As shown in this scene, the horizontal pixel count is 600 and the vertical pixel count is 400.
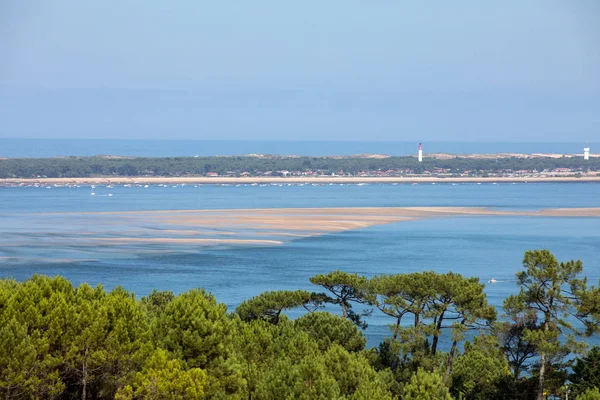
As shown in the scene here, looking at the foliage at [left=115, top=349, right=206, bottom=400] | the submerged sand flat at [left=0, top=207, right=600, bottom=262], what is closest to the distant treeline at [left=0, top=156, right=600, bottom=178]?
the submerged sand flat at [left=0, top=207, right=600, bottom=262]

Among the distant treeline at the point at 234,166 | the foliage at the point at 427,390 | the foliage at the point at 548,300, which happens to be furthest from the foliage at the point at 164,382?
the distant treeline at the point at 234,166

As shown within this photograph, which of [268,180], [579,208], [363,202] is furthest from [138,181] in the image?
[579,208]

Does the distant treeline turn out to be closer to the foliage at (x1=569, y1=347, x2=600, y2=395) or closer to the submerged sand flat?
the submerged sand flat

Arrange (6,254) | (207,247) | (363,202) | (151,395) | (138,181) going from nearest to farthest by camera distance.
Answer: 1. (151,395)
2. (6,254)
3. (207,247)
4. (363,202)
5. (138,181)

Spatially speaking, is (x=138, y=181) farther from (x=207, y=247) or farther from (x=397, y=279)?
(x=397, y=279)

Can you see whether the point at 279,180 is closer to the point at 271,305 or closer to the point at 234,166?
the point at 234,166
